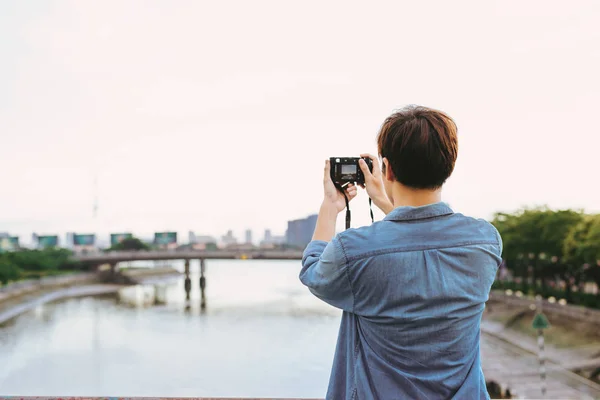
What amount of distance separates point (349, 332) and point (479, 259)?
0.16 m

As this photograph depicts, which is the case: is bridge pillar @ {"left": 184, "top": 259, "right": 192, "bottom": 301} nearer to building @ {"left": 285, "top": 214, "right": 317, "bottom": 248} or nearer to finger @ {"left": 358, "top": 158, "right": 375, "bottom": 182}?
building @ {"left": 285, "top": 214, "right": 317, "bottom": 248}

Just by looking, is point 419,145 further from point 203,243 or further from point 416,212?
point 203,243

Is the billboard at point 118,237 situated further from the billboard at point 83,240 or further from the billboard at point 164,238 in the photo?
the billboard at point 164,238

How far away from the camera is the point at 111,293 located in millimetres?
26734

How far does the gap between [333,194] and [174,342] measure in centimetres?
2612

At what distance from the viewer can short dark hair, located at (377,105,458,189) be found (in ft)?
1.99

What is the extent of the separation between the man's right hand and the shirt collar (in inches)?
4.1

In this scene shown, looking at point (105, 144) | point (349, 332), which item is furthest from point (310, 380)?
point (105, 144)

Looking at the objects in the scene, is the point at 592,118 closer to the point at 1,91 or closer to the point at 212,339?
the point at 212,339

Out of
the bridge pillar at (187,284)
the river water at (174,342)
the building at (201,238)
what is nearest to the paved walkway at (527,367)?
the river water at (174,342)

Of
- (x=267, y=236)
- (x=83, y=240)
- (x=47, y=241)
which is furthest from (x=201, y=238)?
(x=47, y=241)

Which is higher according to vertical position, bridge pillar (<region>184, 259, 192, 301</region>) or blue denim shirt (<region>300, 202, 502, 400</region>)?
blue denim shirt (<region>300, 202, 502, 400</region>)

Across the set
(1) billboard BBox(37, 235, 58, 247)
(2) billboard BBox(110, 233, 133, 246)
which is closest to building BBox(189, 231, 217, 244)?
(2) billboard BBox(110, 233, 133, 246)

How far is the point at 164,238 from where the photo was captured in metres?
25.2
